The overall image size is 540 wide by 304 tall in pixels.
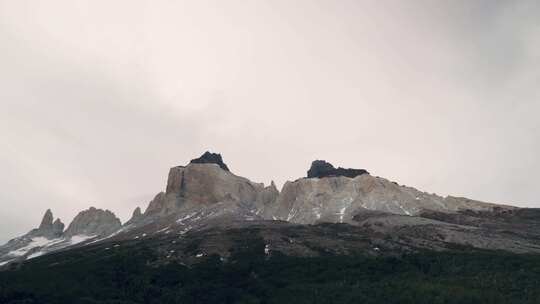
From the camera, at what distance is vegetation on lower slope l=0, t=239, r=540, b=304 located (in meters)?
143

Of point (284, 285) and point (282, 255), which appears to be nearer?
point (284, 285)

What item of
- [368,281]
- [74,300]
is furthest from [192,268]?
[368,281]

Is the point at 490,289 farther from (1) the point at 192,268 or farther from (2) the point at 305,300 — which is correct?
(1) the point at 192,268

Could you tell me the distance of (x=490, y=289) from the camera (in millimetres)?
140125

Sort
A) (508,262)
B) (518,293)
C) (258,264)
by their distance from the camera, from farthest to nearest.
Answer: (258,264), (508,262), (518,293)

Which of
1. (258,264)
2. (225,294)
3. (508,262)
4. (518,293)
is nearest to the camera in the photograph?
(518,293)

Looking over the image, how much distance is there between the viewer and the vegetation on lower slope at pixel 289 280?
14312 centimetres

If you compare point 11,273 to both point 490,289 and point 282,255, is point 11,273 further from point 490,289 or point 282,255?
point 490,289

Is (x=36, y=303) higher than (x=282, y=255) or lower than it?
lower

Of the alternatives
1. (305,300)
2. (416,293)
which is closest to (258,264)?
(305,300)

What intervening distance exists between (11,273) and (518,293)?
580 feet

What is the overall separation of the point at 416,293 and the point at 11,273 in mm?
149551

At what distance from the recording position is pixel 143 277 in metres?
172

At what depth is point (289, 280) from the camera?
164 meters
